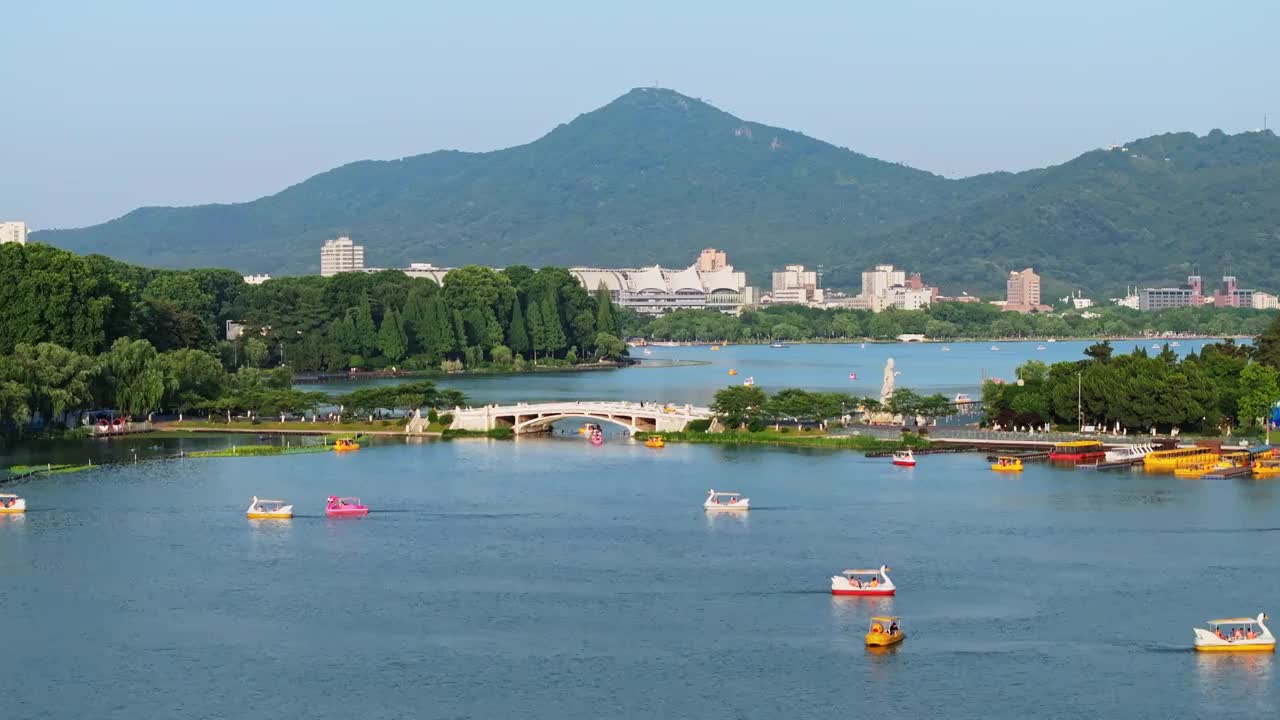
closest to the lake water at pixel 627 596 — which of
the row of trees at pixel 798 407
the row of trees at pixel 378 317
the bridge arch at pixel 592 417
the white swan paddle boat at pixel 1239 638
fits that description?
the white swan paddle boat at pixel 1239 638

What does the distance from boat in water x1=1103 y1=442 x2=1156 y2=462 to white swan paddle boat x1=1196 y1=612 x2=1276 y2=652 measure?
24.7 m

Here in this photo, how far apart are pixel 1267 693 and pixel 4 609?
23.7 m

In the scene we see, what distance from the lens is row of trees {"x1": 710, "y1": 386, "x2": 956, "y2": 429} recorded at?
65.9 metres

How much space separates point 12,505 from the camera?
4822cm

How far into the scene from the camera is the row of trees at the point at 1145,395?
6253cm

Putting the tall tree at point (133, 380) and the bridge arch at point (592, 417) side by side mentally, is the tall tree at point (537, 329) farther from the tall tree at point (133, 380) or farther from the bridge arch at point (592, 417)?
the bridge arch at point (592, 417)

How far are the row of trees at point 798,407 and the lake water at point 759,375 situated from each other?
60.3ft

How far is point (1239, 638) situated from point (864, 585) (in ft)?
24.8

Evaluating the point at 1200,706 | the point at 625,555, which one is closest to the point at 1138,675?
the point at 1200,706

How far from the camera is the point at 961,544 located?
42.8m

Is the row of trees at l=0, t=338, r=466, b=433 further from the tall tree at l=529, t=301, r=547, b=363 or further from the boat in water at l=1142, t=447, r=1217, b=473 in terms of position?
the tall tree at l=529, t=301, r=547, b=363

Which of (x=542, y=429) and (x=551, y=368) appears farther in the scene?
(x=551, y=368)

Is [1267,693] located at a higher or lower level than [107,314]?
lower

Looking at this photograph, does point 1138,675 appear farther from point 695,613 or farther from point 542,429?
point 542,429
